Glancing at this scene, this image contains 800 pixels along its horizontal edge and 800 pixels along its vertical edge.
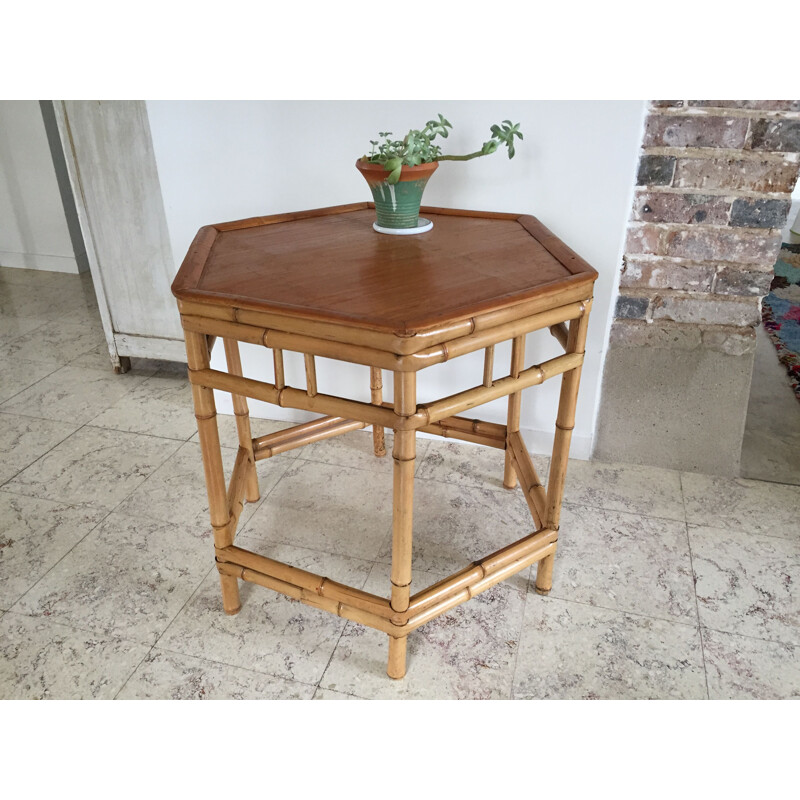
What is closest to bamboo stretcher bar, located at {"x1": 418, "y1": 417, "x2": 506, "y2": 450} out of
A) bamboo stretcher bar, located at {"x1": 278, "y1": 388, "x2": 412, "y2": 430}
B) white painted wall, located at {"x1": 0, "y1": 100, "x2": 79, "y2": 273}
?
bamboo stretcher bar, located at {"x1": 278, "y1": 388, "x2": 412, "y2": 430}

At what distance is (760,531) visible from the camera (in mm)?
1739

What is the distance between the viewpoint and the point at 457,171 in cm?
178

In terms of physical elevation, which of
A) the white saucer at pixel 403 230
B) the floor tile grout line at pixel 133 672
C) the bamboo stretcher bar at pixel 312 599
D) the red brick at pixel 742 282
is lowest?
the floor tile grout line at pixel 133 672

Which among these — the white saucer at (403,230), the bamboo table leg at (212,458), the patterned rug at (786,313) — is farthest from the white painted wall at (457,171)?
the patterned rug at (786,313)

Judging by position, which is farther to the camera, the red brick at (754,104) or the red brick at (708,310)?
the red brick at (708,310)

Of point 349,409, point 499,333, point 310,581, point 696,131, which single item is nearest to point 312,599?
point 310,581

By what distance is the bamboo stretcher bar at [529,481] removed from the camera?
1.52 meters

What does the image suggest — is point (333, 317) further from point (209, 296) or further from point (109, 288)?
point (109, 288)

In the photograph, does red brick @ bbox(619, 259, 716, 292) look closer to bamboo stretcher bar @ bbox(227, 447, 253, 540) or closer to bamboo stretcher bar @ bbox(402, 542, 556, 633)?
bamboo stretcher bar @ bbox(402, 542, 556, 633)

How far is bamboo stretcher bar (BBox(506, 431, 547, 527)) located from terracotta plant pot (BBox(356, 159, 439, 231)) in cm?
65

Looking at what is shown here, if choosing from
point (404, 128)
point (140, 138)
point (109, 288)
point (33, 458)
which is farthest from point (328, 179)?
point (33, 458)

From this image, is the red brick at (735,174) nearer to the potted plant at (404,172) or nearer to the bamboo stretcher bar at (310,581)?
the potted plant at (404,172)

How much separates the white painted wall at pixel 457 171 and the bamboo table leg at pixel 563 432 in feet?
1.69

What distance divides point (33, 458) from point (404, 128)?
4.99ft
